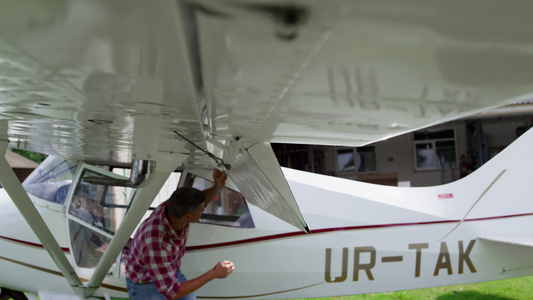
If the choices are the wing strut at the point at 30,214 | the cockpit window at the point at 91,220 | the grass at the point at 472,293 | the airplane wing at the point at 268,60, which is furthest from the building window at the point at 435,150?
the airplane wing at the point at 268,60

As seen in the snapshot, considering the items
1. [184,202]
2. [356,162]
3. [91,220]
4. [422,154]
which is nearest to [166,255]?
[184,202]

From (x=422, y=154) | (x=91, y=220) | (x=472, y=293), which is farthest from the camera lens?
(x=422, y=154)

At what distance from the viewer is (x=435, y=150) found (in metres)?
17.6

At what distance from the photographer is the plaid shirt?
2.97 metres

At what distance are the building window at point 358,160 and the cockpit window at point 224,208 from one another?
14.0 meters

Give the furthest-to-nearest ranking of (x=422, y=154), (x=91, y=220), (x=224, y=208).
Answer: (x=422, y=154) < (x=224, y=208) < (x=91, y=220)

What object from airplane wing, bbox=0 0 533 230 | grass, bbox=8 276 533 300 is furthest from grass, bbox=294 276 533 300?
airplane wing, bbox=0 0 533 230

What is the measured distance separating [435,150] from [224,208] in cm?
1496

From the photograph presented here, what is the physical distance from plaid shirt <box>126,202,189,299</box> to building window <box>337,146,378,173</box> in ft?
50.3

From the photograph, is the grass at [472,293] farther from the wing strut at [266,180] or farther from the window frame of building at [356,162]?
the window frame of building at [356,162]

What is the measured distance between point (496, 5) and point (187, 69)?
81cm

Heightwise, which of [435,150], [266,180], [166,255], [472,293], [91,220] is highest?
[435,150]

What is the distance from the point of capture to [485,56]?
3.40 ft

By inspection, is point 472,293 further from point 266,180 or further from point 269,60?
point 269,60
